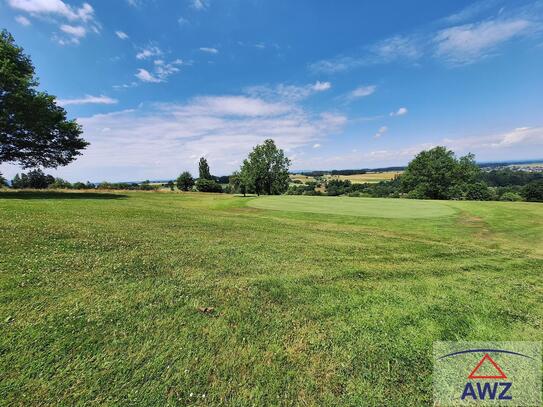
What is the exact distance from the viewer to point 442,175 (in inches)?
2601

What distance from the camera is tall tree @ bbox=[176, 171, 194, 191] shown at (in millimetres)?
78375

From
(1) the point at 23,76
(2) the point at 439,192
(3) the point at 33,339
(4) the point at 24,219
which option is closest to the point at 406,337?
(3) the point at 33,339

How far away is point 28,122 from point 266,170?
44742mm

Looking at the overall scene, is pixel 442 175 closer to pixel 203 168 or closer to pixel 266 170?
pixel 266 170

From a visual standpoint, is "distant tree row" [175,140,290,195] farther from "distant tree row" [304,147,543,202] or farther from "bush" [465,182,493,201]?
"bush" [465,182,493,201]

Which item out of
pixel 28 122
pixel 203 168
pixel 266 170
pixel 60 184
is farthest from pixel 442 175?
pixel 60 184

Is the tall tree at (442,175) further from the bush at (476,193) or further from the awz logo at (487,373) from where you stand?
the awz logo at (487,373)

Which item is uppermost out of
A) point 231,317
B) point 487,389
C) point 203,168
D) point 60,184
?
point 203,168

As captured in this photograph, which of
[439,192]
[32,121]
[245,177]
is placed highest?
[32,121]

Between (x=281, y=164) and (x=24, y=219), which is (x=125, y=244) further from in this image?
(x=281, y=164)

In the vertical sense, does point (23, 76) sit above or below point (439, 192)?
above

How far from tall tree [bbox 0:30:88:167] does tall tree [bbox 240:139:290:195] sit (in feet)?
114

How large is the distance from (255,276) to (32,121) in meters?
30.8

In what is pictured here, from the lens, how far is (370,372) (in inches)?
147
